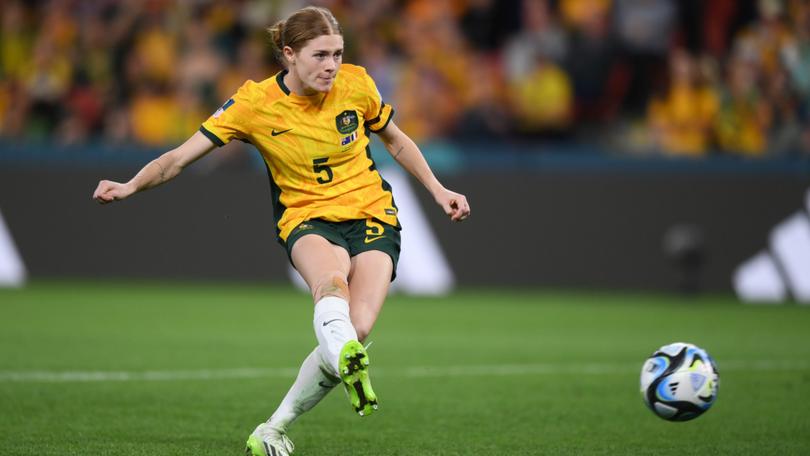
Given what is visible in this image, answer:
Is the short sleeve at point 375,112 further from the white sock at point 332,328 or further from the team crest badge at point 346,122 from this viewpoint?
the white sock at point 332,328

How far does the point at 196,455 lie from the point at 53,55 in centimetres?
1327

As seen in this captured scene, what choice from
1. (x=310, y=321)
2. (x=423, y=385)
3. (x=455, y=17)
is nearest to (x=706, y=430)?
(x=423, y=385)

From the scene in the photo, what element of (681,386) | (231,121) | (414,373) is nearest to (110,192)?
(231,121)

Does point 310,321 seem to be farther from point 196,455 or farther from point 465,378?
point 196,455

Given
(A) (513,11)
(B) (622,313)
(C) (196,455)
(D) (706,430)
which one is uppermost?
(A) (513,11)

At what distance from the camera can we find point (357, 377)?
539cm

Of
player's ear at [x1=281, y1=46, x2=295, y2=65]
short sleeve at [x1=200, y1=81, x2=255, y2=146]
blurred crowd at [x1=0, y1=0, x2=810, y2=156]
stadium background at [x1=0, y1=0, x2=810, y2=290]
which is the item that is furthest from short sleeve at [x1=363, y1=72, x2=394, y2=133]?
blurred crowd at [x1=0, y1=0, x2=810, y2=156]

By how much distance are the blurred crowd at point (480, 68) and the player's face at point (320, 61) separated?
34.2 feet

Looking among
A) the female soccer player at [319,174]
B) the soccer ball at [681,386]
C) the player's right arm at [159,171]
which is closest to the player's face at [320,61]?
the female soccer player at [319,174]

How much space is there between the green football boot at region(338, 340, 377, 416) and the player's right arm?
127 cm

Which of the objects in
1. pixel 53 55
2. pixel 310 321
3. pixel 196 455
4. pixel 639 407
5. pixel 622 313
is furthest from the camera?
pixel 53 55

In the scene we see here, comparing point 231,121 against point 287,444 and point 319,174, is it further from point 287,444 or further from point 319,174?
point 287,444

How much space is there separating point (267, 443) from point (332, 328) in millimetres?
726

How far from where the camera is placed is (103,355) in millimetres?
10047
